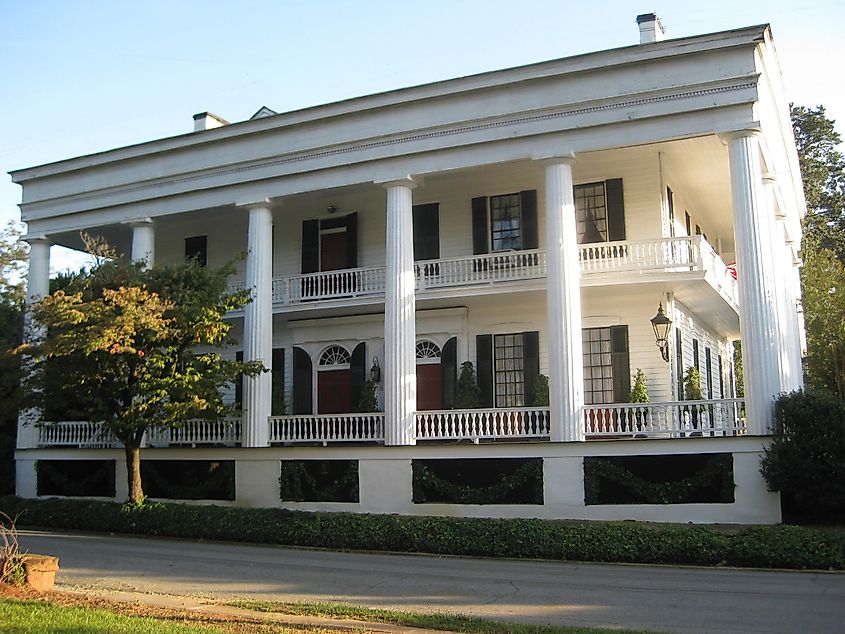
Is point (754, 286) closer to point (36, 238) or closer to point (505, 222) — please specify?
point (505, 222)

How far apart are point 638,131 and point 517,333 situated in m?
6.67

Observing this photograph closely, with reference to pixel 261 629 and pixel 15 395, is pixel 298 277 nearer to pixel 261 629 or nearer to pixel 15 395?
pixel 15 395

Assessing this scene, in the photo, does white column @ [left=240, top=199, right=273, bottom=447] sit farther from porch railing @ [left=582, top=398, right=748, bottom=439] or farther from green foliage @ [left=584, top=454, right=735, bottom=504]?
green foliage @ [left=584, top=454, right=735, bottom=504]

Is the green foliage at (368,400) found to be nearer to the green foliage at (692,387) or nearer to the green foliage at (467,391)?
the green foliage at (467,391)

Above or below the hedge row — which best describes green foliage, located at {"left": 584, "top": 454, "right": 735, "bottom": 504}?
above

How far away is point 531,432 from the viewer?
19.9 m

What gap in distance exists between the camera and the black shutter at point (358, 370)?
2553 centimetres

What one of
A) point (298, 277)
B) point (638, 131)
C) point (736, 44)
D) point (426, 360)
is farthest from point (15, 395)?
point (736, 44)

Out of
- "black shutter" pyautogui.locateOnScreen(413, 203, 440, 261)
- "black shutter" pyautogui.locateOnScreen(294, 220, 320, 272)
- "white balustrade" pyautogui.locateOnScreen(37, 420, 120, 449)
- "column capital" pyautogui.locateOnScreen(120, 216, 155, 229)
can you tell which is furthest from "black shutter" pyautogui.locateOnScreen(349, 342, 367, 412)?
"column capital" pyautogui.locateOnScreen(120, 216, 155, 229)

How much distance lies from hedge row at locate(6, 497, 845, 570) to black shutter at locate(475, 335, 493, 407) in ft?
20.9

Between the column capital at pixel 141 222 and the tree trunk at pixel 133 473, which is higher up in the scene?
the column capital at pixel 141 222

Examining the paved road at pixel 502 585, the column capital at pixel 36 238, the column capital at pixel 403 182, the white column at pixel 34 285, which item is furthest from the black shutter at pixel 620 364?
the column capital at pixel 36 238

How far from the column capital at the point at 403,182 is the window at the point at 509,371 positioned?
4922 mm

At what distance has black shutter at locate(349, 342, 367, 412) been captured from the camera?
1005 inches
